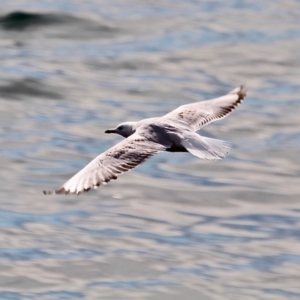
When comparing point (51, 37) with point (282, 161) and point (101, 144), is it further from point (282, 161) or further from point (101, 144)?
point (282, 161)

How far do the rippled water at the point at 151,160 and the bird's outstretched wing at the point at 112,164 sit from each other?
2473 millimetres

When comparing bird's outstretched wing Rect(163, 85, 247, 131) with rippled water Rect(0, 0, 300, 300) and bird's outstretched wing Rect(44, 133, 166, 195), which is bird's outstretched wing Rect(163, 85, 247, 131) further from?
rippled water Rect(0, 0, 300, 300)

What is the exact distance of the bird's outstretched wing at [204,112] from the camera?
9719 mm

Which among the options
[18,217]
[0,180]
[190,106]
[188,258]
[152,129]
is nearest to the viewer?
[152,129]

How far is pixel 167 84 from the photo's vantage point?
59.3 feet

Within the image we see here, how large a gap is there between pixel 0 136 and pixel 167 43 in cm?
576

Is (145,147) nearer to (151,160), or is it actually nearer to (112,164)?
(112,164)

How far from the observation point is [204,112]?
391 inches

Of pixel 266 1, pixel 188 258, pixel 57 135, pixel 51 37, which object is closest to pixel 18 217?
pixel 188 258

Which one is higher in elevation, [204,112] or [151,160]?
[204,112]

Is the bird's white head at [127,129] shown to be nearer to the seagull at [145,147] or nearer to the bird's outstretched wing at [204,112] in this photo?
the seagull at [145,147]

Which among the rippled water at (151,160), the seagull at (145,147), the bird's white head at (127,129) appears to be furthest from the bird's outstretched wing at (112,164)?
the rippled water at (151,160)

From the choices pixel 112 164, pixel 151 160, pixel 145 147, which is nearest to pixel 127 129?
pixel 145 147

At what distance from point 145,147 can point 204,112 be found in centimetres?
156
